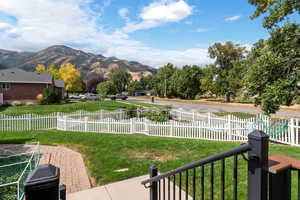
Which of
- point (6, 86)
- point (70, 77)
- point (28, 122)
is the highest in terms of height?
point (70, 77)

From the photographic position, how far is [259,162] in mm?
1343

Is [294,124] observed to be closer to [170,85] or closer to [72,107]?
[72,107]

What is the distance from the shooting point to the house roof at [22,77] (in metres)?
29.9

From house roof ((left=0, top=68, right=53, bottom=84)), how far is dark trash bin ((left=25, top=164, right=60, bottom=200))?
34334mm

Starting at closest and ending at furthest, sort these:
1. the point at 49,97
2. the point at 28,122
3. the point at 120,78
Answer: the point at 28,122
the point at 49,97
the point at 120,78

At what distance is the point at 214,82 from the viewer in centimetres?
3503

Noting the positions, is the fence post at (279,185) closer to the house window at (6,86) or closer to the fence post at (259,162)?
the fence post at (259,162)

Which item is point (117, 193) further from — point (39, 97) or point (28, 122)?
point (39, 97)

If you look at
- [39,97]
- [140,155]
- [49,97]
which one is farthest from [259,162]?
[39,97]

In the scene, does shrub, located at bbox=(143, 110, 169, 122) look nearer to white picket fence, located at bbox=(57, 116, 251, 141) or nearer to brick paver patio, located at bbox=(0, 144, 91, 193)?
white picket fence, located at bbox=(57, 116, 251, 141)

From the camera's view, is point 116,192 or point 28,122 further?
point 28,122

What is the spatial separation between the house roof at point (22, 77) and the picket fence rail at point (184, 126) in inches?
843

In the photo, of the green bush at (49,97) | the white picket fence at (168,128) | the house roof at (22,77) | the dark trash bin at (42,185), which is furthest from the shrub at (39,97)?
the dark trash bin at (42,185)

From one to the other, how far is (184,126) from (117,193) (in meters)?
6.80
